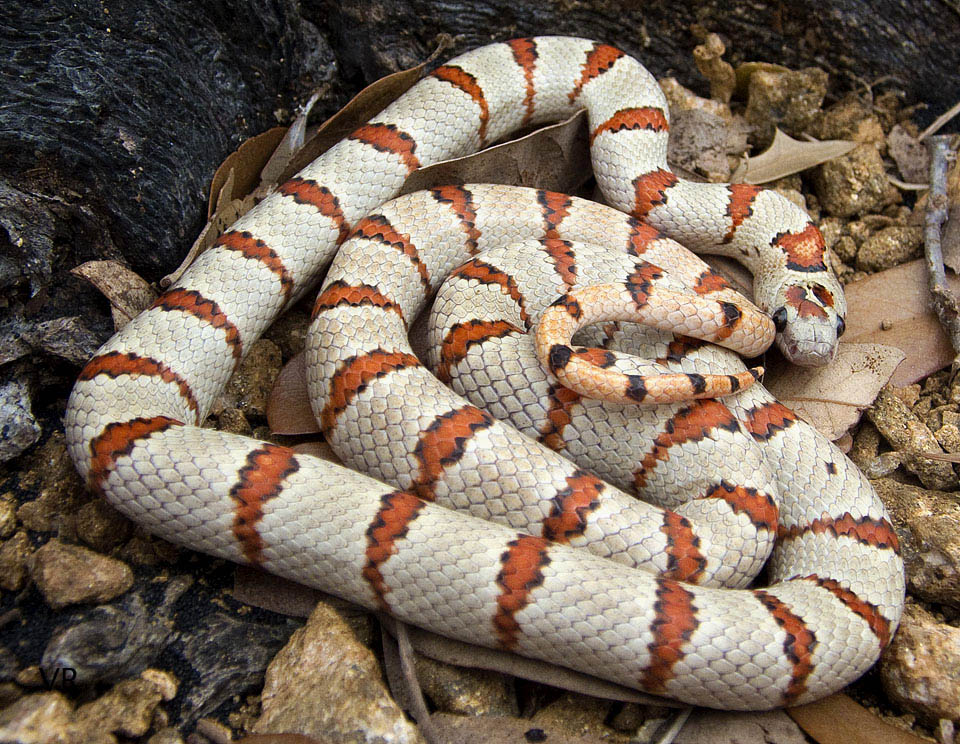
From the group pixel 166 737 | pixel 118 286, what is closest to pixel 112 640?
pixel 166 737

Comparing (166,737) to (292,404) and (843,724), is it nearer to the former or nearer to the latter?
(292,404)

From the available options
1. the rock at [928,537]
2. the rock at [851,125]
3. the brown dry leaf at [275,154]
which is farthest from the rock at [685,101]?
the rock at [928,537]

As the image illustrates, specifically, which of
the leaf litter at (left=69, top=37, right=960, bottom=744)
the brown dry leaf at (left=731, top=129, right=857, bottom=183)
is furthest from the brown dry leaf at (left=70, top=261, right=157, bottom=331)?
the brown dry leaf at (left=731, top=129, right=857, bottom=183)

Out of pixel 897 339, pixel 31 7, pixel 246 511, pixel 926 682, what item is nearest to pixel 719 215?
pixel 897 339

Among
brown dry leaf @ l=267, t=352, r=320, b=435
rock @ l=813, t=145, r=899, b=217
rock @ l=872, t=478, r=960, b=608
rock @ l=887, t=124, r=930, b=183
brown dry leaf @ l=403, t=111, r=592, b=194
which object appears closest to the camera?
rock @ l=872, t=478, r=960, b=608

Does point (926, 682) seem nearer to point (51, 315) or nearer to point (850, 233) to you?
point (850, 233)

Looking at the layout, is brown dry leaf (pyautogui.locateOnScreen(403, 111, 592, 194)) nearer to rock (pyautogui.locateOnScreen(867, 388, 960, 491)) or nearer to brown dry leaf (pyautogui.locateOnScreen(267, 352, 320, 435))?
brown dry leaf (pyautogui.locateOnScreen(267, 352, 320, 435))
